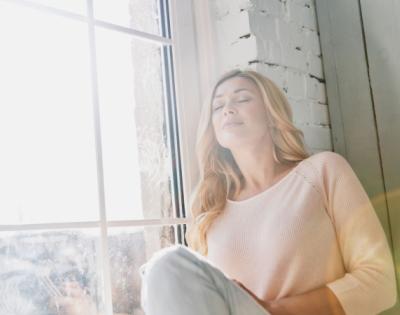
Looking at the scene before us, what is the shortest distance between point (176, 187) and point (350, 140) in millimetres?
552

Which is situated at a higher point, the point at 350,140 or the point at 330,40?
the point at 330,40

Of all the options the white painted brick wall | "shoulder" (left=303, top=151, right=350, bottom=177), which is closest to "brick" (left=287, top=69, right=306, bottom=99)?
the white painted brick wall

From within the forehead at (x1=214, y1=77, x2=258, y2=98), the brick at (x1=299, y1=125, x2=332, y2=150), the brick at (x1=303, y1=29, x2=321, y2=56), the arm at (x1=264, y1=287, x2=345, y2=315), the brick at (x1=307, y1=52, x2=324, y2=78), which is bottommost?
the arm at (x1=264, y1=287, x2=345, y2=315)

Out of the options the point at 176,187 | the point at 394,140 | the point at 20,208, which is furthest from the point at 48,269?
the point at 394,140

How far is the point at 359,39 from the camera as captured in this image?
1662mm

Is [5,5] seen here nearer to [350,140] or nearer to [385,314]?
[350,140]

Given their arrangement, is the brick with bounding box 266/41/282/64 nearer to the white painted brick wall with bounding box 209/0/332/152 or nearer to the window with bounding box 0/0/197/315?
the white painted brick wall with bounding box 209/0/332/152

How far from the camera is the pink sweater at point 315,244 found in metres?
1.31

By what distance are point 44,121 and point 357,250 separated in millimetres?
840

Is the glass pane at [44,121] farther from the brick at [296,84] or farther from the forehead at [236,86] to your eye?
the brick at [296,84]

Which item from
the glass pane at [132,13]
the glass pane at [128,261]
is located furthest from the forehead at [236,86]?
the glass pane at [128,261]

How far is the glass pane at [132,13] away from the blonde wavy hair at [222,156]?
316 mm

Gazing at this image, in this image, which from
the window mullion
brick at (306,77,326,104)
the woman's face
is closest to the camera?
the window mullion

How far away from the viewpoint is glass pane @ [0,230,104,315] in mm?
1233
